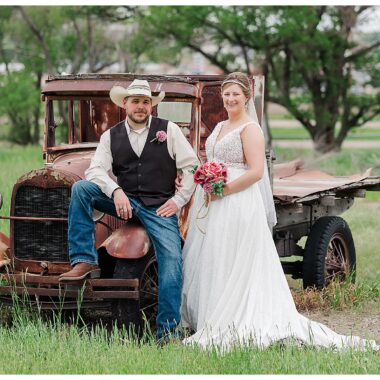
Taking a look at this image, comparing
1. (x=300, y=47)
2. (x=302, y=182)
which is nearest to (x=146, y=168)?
(x=302, y=182)

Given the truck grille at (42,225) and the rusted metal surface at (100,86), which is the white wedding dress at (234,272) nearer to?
the rusted metal surface at (100,86)

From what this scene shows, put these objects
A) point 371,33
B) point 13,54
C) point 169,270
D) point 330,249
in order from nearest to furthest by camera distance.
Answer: point 169,270, point 330,249, point 371,33, point 13,54

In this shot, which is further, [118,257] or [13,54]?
[13,54]

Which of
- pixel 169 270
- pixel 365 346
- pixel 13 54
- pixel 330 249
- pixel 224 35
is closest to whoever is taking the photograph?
pixel 365 346

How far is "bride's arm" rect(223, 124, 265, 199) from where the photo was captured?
25.5 feet

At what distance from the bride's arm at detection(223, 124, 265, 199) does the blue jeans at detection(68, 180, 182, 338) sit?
59 centimetres

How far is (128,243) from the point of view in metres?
7.63

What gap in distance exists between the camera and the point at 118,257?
7.62 meters

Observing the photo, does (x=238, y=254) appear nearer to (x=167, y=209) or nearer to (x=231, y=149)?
(x=167, y=209)

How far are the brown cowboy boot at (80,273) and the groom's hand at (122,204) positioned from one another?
0.47 meters

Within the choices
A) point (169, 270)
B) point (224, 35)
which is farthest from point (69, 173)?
point (224, 35)

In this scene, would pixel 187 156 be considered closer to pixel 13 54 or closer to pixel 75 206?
pixel 75 206

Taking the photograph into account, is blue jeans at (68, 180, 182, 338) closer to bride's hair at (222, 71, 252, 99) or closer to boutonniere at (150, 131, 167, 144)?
boutonniere at (150, 131, 167, 144)
